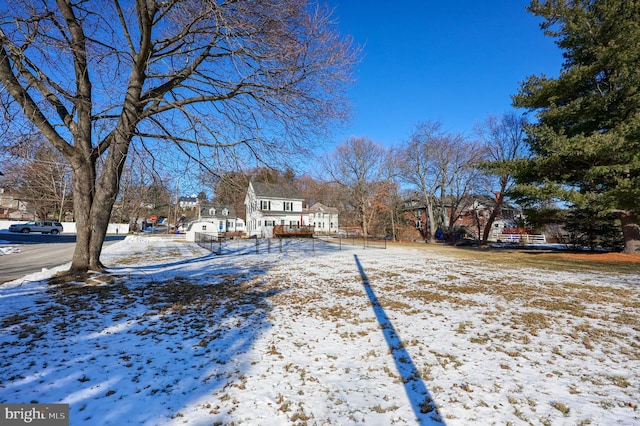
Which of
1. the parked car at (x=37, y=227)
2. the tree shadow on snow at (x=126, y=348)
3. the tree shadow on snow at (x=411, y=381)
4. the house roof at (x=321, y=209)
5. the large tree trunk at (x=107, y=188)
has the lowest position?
the tree shadow on snow at (x=411, y=381)

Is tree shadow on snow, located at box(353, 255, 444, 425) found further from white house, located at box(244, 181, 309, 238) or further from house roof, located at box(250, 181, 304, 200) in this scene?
house roof, located at box(250, 181, 304, 200)

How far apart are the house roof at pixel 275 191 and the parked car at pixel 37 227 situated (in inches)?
928

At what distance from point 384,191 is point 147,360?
1261 inches

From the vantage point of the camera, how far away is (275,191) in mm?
41875

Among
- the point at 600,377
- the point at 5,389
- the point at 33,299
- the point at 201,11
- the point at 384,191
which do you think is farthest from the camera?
the point at 384,191

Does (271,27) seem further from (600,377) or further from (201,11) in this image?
(600,377)

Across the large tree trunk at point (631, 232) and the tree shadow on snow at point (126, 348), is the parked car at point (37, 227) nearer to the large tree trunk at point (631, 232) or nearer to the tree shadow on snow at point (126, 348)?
the tree shadow on snow at point (126, 348)

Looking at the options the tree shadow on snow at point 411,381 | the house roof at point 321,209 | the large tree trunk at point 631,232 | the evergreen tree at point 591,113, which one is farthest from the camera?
the house roof at point 321,209

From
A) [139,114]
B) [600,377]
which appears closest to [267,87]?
[139,114]

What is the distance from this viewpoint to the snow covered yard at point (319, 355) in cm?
258

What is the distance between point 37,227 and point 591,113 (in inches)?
1963

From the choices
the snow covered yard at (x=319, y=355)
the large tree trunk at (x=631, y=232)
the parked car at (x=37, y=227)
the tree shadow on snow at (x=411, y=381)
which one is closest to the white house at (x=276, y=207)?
the parked car at (x=37, y=227)

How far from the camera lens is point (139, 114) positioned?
7504mm

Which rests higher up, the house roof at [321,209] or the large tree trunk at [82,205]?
the house roof at [321,209]
